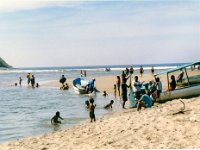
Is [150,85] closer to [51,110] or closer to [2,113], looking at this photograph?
[51,110]

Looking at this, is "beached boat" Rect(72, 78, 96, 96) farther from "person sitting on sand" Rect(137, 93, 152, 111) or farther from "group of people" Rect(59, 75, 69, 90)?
"person sitting on sand" Rect(137, 93, 152, 111)

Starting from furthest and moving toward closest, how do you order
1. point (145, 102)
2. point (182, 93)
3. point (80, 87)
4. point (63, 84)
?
1. point (63, 84)
2. point (80, 87)
3. point (182, 93)
4. point (145, 102)

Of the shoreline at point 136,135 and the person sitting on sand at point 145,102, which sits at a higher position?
the person sitting on sand at point 145,102

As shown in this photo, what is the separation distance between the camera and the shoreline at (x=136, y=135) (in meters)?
8.23

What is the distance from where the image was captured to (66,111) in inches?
757

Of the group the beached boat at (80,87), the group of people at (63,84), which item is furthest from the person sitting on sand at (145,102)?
the group of people at (63,84)

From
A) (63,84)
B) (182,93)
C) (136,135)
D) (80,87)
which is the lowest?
(136,135)

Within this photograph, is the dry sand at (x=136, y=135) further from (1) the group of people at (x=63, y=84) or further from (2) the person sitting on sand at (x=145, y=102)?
(1) the group of people at (x=63, y=84)

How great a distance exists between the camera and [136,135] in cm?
904

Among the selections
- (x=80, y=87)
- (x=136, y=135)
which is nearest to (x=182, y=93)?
(x=136, y=135)

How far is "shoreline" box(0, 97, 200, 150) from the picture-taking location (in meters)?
8.23

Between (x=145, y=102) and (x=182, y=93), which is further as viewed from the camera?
(x=182, y=93)

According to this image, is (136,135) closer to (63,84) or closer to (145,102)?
(145,102)

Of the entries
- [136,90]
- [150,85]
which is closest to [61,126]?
[136,90]
